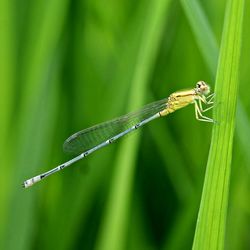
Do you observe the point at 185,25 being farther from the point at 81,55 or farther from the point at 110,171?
the point at 110,171

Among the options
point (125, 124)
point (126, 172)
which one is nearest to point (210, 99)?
point (125, 124)

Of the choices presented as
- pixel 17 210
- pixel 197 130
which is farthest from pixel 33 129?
pixel 197 130

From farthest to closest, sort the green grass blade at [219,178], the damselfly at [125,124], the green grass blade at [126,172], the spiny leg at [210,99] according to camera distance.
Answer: the damselfly at [125,124]
the spiny leg at [210,99]
the green grass blade at [126,172]
the green grass blade at [219,178]

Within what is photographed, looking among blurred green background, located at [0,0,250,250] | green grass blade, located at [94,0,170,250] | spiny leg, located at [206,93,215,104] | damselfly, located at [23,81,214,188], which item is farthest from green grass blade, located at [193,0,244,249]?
damselfly, located at [23,81,214,188]

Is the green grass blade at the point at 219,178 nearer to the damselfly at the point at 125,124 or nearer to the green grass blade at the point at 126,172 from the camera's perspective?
the green grass blade at the point at 126,172

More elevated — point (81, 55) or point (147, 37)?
point (81, 55)

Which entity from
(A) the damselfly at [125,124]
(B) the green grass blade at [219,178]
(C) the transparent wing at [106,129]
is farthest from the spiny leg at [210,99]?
(B) the green grass blade at [219,178]

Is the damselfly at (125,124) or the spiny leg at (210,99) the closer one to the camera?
the spiny leg at (210,99)

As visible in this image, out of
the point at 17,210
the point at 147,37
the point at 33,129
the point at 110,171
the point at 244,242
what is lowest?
the point at 244,242
